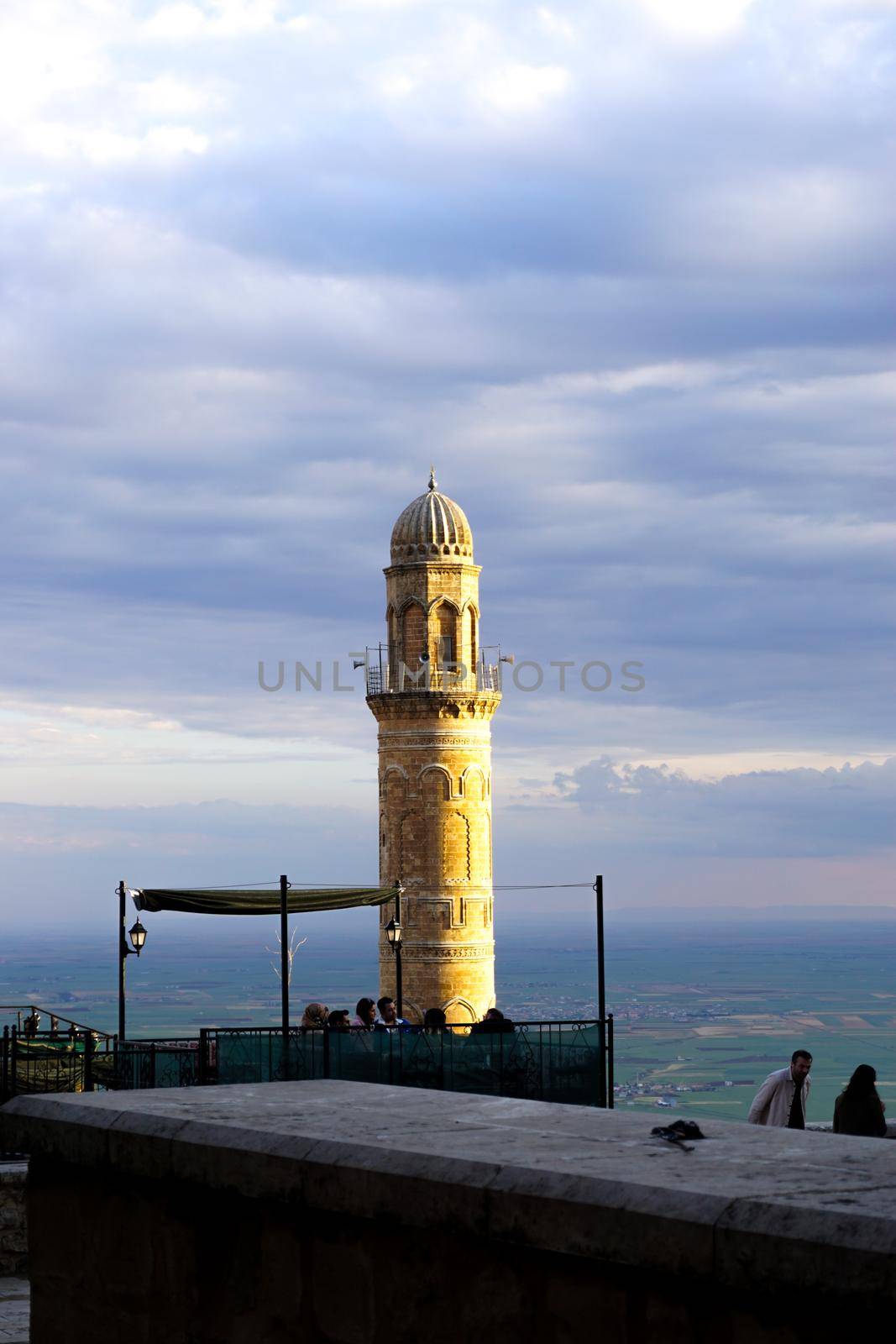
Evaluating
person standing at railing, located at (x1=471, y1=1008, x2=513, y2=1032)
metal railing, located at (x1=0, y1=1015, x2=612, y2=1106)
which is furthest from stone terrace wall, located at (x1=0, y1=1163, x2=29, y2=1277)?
person standing at railing, located at (x1=471, y1=1008, x2=513, y2=1032)

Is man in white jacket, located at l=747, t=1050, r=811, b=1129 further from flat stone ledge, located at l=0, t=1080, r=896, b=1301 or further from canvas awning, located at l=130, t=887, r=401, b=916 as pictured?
canvas awning, located at l=130, t=887, r=401, b=916

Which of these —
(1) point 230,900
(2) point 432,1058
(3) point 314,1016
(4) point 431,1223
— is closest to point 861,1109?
(2) point 432,1058

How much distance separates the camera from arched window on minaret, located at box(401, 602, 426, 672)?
45781 millimetres

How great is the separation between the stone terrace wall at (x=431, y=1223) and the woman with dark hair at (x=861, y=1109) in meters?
6.29

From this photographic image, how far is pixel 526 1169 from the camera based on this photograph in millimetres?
3330

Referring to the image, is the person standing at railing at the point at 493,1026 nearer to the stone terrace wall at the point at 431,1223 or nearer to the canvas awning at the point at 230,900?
the canvas awning at the point at 230,900

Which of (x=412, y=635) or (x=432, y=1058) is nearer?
(x=432, y=1058)

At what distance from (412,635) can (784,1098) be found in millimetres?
35659

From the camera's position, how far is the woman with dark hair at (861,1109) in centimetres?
1034

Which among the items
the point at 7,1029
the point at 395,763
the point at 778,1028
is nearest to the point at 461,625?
the point at 395,763

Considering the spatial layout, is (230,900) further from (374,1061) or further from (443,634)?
(443,634)

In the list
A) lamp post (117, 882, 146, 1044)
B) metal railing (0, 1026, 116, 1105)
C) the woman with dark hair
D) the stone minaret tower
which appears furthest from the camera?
the stone minaret tower

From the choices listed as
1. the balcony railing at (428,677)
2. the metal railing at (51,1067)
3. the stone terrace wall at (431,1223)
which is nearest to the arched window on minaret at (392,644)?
the balcony railing at (428,677)

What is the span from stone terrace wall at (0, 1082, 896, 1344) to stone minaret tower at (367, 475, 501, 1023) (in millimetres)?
40340
